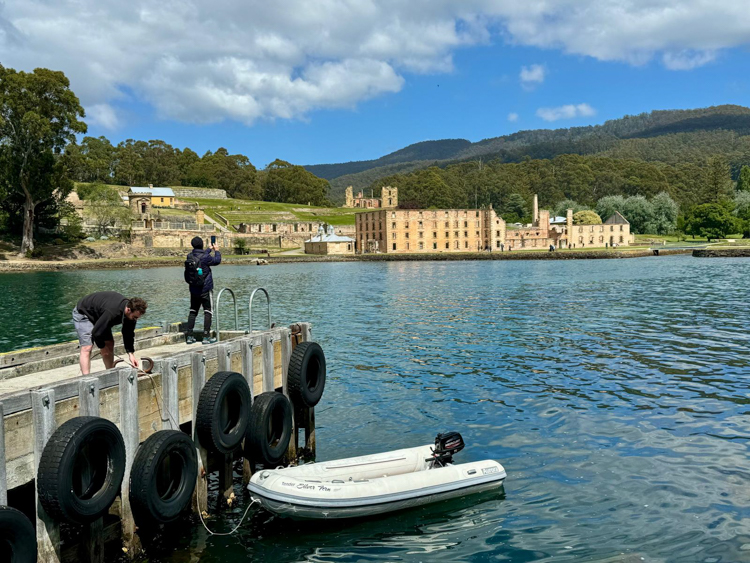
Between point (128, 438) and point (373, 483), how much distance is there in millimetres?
3946

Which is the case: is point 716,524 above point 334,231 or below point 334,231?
below

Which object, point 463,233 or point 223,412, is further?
point 463,233

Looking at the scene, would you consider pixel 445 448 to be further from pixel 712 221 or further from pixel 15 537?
pixel 712 221

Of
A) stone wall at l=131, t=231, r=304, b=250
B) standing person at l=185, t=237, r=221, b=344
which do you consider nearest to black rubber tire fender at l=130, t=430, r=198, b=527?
standing person at l=185, t=237, r=221, b=344

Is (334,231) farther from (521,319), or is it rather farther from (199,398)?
(199,398)

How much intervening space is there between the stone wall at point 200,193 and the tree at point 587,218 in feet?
325

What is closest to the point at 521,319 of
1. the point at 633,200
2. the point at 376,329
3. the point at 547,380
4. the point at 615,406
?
the point at 376,329

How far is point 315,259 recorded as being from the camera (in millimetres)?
127938

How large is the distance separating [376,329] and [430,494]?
21.7 metres

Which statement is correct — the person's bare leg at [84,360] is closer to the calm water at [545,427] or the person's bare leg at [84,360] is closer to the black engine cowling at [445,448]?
the calm water at [545,427]

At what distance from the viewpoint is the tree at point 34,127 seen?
82.4 metres

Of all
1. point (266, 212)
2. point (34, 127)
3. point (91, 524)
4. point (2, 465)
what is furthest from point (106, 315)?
point (266, 212)

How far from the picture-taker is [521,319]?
35531mm

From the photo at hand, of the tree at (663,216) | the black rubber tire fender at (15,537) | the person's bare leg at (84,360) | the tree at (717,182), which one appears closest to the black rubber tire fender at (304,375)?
the person's bare leg at (84,360)
